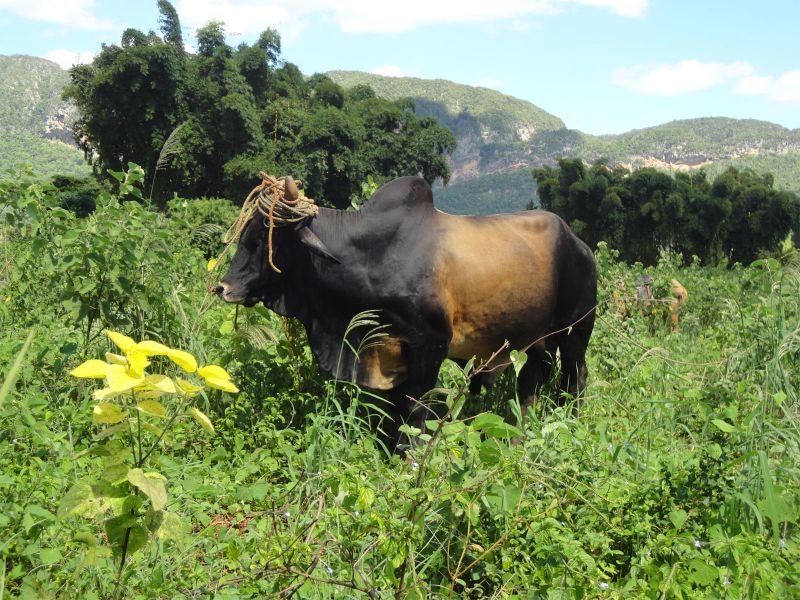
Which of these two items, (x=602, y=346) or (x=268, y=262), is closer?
(x=268, y=262)

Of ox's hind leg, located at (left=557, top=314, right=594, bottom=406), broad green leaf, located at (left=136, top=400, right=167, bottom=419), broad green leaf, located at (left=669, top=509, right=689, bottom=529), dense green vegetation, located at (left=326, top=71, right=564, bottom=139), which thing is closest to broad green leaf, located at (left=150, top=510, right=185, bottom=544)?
broad green leaf, located at (left=136, top=400, right=167, bottom=419)

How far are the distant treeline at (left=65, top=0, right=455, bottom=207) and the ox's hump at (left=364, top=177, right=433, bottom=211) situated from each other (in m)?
24.8

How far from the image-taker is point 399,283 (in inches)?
165

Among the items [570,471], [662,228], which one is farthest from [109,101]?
[570,471]

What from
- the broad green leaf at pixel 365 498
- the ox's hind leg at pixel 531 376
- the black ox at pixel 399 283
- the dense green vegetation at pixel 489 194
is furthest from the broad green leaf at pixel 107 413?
the dense green vegetation at pixel 489 194

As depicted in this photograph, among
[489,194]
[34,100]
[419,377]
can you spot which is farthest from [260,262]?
[34,100]

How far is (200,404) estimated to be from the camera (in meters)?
4.55

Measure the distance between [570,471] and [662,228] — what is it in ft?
90.0

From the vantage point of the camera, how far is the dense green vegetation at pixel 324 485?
7.80 feet

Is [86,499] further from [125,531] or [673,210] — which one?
[673,210]

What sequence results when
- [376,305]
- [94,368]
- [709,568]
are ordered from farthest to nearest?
A: 1. [376,305]
2. [709,568]
3. [94,368]

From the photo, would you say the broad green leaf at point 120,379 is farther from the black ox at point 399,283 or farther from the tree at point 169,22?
the tree at point 169,22

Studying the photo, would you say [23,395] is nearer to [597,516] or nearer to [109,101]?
[597,516]

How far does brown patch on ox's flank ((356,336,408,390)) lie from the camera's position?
14.0 feet
